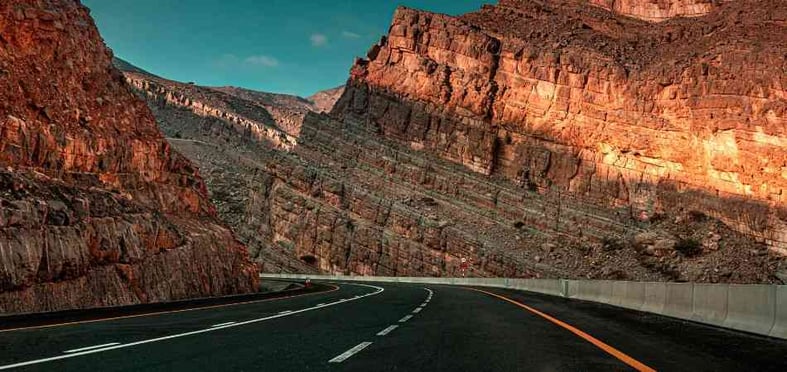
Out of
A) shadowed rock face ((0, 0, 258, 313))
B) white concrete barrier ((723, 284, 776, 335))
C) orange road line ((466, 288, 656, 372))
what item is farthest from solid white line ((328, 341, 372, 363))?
shadowed rock face ((0, 0, 258, 313))

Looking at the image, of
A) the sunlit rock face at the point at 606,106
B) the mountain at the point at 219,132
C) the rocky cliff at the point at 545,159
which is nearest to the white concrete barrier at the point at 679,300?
the rocky cliff at the point at 545,159

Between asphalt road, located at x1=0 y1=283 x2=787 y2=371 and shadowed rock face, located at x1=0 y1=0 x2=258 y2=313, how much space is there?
23.1 feet

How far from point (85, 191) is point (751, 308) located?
71.9 feet

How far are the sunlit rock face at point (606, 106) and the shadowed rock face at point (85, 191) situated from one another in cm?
6293

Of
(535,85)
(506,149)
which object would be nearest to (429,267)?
(506,149)

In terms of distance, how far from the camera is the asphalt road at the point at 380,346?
7.38 m

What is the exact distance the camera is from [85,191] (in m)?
23.5

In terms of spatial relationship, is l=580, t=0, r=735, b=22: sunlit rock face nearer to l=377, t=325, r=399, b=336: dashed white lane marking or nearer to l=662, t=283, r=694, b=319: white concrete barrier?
l=662, t=283, r=694, b=319: white concrete barrier

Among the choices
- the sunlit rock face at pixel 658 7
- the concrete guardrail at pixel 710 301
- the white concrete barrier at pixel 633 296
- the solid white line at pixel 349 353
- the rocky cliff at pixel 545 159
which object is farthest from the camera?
the sunlit rock face at pixel 658 7

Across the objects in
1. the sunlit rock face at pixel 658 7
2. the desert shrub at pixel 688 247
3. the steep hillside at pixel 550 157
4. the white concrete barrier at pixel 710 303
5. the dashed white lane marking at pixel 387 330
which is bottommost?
the dashed white lane marking at pixel 387 330

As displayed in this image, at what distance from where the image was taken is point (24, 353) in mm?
8008

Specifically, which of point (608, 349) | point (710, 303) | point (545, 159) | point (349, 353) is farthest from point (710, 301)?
point (545, 159)

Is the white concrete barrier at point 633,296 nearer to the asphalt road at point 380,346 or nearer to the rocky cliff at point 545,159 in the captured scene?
the asphalt road at point 380,346

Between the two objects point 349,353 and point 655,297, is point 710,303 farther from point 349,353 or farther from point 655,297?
point 349,353
